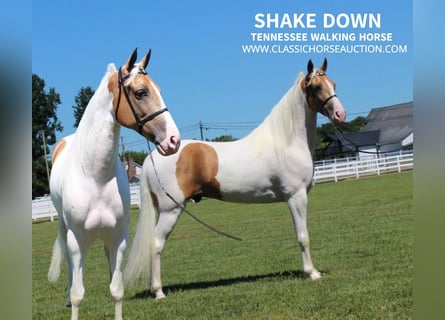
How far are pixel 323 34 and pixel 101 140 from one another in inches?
60.5

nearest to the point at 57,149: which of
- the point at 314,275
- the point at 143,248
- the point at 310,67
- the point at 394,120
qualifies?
the point at 143,248

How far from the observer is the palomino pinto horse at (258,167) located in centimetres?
363

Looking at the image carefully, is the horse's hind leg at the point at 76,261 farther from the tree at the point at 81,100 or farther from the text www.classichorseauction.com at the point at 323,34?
the text www.classichorseauction.com at the point at 323,34

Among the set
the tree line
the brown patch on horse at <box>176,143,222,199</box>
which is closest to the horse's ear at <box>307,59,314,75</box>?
the brown patch on horse at <box>176,143,222,199</box>

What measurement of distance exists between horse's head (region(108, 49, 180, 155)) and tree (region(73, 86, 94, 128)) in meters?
0.90

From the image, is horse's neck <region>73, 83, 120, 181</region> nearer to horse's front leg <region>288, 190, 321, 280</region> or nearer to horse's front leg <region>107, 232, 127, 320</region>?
horse's front leg <region>107, 232, 127, 320</region>

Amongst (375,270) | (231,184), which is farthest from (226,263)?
(375,270)

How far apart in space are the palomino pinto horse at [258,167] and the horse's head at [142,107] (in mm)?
1306

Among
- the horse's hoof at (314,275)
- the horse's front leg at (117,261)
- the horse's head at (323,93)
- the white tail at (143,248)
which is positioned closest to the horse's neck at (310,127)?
the horse's head at (323,93)

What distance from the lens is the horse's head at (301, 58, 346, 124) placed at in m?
3.54

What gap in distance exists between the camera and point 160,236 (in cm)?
362

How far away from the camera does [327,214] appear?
6453mm
